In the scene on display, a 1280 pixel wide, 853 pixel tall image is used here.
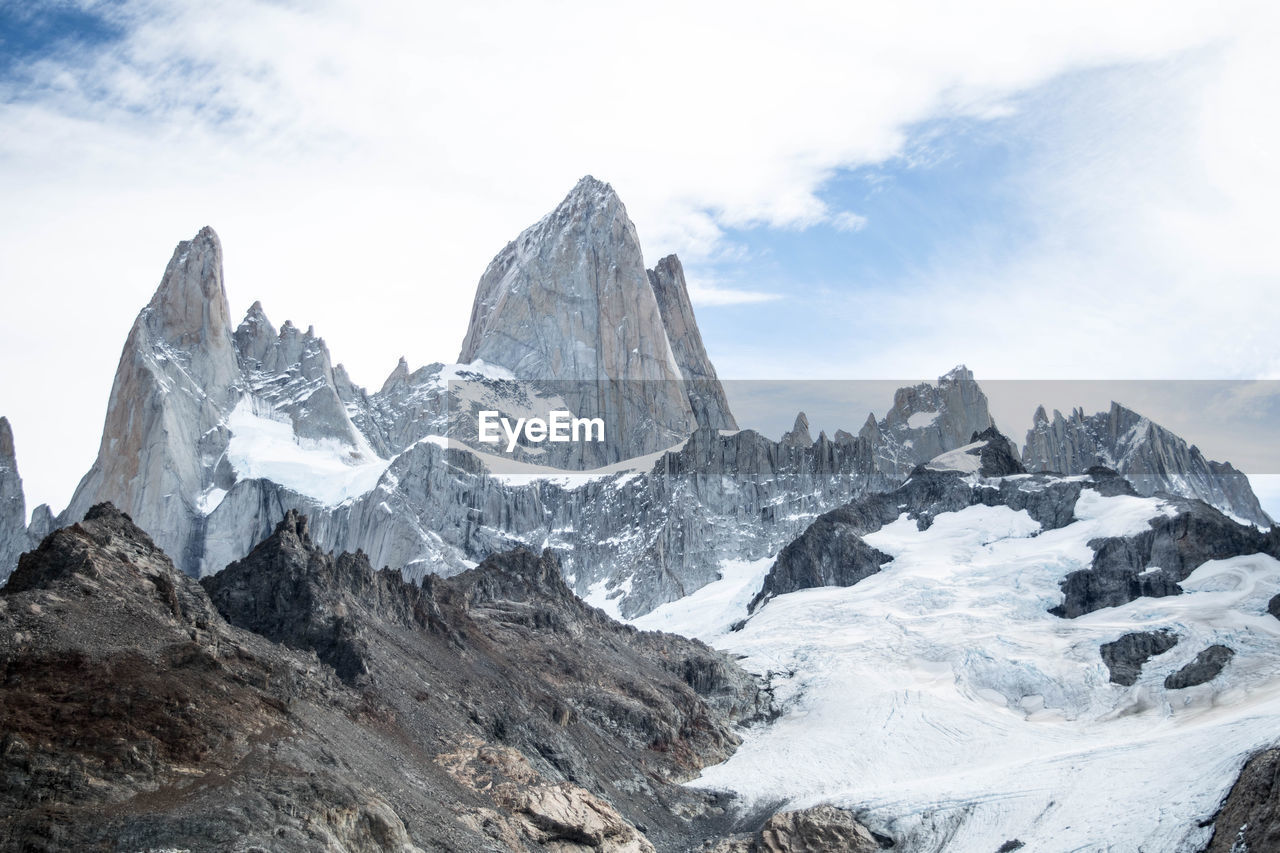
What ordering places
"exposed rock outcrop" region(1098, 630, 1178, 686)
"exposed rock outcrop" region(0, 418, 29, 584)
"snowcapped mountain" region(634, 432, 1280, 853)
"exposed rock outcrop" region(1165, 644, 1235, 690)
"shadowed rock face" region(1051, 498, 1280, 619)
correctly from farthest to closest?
"exposed rock outcrop" region(0, 418, 29, 584) < "shadowed rock face" region(1051, 498, 1280, 619) < "exposed rock outcrop" region(1098, 630, 1178, 686) < "exposed rock outcrop" region(1165, 644, 1235, 690) < "snowcapped mountain" region(634, 432, 1280, 853)

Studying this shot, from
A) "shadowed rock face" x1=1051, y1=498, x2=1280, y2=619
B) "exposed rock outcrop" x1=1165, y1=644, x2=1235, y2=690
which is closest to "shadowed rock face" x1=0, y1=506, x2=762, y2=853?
"exposed rock outcrop" x1=1165, y1=644, x2=1235, y2=690

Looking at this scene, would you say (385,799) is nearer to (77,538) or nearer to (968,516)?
(77,538)

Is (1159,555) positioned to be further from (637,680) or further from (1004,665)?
(637,680)

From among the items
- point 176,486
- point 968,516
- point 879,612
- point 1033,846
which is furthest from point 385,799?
point 176,486

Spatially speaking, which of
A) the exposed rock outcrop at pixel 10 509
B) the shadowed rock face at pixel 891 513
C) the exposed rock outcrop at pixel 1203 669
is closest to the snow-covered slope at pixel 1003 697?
the exposed rock outcrop at pixel 1203 669

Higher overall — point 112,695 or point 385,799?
point 112,695

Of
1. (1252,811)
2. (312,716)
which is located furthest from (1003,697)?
(312,716)

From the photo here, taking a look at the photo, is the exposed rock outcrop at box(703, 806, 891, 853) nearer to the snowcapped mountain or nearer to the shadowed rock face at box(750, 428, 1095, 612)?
the snowcapped mountain
